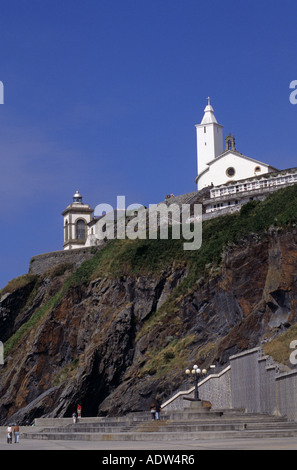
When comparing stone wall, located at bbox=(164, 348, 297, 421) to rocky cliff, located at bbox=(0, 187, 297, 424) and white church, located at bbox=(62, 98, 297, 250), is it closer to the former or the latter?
rocky cliff, located at bbox=(0, 187, 297, 424)

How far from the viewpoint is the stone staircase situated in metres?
29.6

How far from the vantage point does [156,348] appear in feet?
187

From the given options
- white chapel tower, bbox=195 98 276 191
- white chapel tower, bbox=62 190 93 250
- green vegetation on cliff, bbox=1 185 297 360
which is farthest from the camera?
white chapel tower, bbox=62 190 93 250

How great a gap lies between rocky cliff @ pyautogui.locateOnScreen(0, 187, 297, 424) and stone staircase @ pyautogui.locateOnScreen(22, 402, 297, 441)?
742 cm

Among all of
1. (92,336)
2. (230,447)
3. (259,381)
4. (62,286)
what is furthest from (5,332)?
(230,447)

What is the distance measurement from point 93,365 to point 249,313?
44.2 ft

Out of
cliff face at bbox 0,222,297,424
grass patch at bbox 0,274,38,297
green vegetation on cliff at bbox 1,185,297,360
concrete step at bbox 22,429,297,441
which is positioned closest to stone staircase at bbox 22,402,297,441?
concrete step at bbox 22,429,297,441

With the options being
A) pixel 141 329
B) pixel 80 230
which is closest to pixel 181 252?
pixel 141 329

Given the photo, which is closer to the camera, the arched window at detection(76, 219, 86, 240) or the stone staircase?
the stone staircase

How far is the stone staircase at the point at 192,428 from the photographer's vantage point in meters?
29.6

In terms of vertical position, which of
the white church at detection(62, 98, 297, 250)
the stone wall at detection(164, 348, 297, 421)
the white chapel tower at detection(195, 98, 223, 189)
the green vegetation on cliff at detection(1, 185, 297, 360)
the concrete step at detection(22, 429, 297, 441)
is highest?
the white chapel tower at detection(195, 98, 223, 189)

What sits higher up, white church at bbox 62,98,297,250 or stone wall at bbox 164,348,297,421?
white church at bbox 62,98,297,250

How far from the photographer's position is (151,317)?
61.5 m

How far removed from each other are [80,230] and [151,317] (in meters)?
36.4
